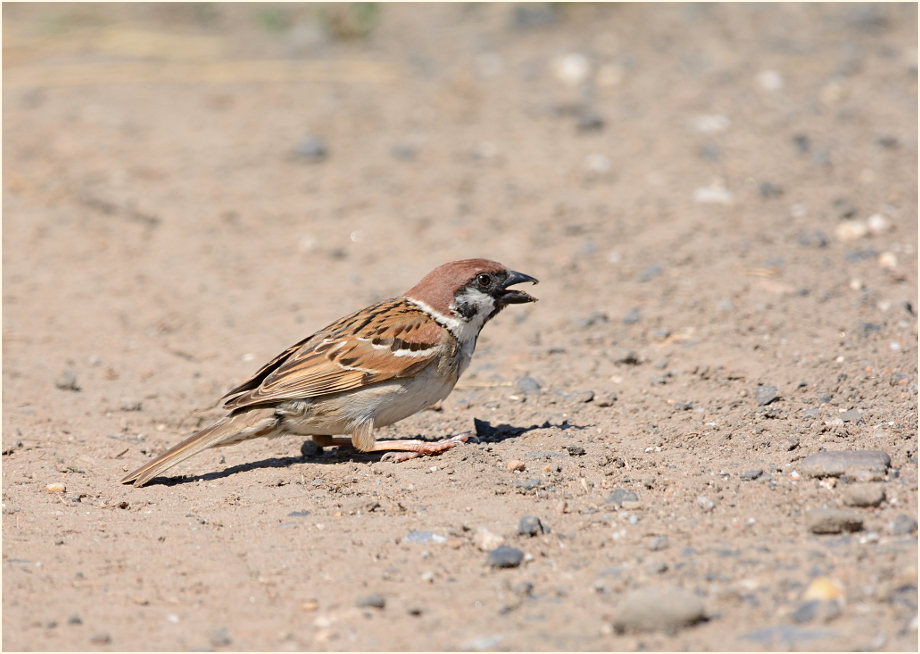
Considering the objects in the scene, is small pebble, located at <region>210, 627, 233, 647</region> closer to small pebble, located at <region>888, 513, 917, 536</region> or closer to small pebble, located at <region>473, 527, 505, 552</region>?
small pebble, located at <region>473, 527, 505, 552</region>

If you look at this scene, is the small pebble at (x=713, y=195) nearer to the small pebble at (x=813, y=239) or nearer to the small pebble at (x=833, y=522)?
the small pebble at (x=813, y=239)

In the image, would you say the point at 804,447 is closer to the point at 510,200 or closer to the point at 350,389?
the point at 350,389

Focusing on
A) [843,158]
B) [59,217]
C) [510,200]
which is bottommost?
[59,217]

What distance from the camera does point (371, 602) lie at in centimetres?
403

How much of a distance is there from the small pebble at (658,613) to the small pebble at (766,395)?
2.36m

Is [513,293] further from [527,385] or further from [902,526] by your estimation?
[902,526]

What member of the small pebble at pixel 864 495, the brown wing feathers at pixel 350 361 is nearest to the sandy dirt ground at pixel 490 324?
the small pebble at pixel 864 495


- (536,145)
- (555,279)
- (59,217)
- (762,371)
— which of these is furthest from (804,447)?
(59,217)

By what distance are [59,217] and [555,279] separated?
4.46 metres

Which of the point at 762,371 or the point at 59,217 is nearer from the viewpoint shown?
the point at 762,371

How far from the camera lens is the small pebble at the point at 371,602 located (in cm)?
402

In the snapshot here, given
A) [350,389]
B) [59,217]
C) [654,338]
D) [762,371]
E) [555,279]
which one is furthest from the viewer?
[59,217]

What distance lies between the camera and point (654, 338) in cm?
719

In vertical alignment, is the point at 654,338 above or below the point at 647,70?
below
